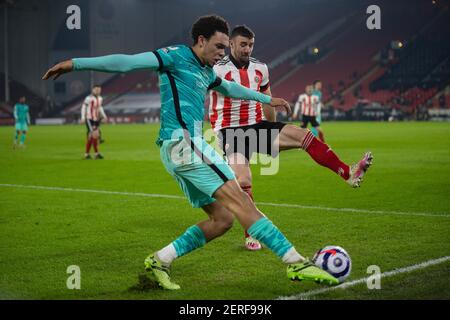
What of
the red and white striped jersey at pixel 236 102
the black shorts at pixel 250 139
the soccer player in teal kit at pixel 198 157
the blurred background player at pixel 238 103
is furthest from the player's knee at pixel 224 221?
the red and white striped jersey at pixel 236 102

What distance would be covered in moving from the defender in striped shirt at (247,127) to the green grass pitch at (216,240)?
2.83ft

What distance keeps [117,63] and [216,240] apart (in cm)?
296

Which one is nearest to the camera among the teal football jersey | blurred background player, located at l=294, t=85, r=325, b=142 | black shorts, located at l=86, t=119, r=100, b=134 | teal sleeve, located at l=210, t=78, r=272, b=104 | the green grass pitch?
the green grass pitch

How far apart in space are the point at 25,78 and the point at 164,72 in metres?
52.3

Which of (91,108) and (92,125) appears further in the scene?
(91,108)

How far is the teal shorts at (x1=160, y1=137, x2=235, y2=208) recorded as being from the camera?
482 centimetres

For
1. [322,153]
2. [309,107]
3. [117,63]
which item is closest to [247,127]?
[322,153]

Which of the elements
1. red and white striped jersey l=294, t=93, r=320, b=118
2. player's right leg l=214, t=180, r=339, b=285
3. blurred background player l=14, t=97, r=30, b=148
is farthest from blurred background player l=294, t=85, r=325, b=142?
player's right leg l=214, t=180, r=339, b=285

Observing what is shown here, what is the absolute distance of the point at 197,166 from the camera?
4844mm

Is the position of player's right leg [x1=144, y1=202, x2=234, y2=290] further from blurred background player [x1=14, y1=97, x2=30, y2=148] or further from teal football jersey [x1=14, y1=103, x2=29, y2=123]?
teal football jersey [x1=14, y1=103, x2=29, y2=123]

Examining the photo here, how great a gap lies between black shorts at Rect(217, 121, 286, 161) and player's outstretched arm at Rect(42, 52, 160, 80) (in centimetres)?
247

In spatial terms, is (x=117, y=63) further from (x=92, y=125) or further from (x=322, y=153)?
(x=92, y=125)

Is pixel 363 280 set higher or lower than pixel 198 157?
lower
